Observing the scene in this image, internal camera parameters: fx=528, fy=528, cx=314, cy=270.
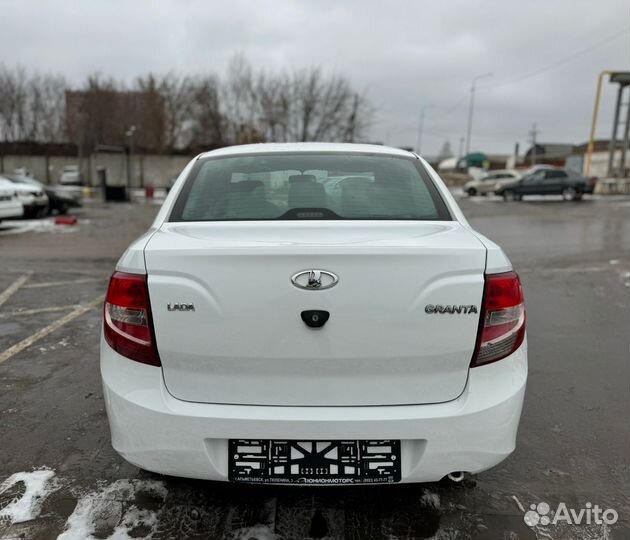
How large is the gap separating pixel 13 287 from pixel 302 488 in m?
6.13

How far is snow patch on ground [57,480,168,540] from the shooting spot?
7.27ft

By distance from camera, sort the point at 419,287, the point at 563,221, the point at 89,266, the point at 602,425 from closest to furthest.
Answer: the point at 419,287
the point at 602,425
the point at 89,266
the point at 563,221

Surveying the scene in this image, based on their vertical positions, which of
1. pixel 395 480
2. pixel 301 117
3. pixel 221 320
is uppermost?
pixel 301 117

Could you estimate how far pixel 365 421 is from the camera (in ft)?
6.40

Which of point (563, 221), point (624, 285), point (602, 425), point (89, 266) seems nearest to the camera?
point (602, 425)

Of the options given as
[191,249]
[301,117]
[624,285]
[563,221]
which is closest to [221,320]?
[191,249]

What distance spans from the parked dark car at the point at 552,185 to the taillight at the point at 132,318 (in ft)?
A: 98.6

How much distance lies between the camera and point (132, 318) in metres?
2.02

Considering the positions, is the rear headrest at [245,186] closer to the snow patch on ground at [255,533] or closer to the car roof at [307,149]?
the car roof at [307,149]

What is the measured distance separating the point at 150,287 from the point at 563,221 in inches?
698

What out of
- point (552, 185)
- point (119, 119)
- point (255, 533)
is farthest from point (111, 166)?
point (255, 533)

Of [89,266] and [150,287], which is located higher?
[150,287]

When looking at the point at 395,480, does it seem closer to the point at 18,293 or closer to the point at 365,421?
the point at 365,421

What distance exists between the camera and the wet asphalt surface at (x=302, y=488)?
7.52 feet
